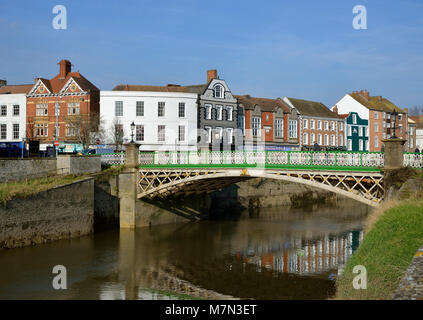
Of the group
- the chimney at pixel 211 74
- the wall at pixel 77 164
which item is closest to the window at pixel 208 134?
the chimney at pixel 211 74

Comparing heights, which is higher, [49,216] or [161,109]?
[161,109]

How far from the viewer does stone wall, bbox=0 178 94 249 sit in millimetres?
27469

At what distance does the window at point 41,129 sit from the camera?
2137 inches

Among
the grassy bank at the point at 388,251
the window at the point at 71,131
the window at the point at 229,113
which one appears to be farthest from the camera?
the window at the point at 229,113

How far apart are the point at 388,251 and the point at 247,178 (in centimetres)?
2081

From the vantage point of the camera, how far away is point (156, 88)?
54750mm

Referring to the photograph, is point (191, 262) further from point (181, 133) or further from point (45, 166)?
point (181, 133)

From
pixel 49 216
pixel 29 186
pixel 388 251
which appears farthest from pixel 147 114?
pixel 388 251

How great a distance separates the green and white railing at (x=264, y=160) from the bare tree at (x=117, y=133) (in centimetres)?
1062

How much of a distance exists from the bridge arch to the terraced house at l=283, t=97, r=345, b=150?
33532 mm

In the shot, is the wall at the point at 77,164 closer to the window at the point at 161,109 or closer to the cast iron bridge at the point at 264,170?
the cast iron bridge at the point at 264,170

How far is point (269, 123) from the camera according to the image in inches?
2554

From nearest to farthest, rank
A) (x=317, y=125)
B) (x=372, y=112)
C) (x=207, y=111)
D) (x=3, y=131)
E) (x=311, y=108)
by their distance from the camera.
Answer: (x=207, y=111) < (x=3, y=131) < (x=317, y=125) < (x=311, y=108) < (x=372, y=112)
